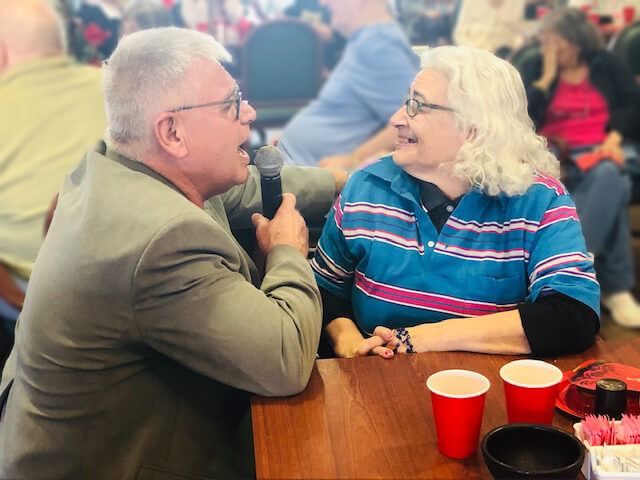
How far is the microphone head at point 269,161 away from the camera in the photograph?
1.77m

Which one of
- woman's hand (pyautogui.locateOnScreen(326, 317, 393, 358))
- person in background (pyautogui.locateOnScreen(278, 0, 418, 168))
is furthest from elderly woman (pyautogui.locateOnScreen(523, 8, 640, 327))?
woman's hand (pyautogui.locateOnScreen(326, 317, 393, 358))

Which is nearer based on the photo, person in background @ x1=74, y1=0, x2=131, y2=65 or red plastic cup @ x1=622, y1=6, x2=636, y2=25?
person in background @ x1=74, y1=0, x2=131, y2=65

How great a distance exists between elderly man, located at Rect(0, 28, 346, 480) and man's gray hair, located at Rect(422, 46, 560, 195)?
0.44m

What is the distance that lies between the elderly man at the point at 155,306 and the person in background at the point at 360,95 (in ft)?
6.07

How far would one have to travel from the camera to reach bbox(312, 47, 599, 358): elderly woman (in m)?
1.66

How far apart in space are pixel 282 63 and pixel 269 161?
11.4ft

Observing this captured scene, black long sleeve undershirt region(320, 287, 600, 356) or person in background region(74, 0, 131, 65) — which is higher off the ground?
black long sleeve undershirt region(320, 287, 600, 356)

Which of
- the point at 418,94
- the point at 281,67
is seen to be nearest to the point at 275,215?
the point at 418,94

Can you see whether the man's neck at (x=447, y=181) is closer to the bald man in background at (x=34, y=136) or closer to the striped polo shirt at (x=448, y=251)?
the striped polo shirt at (x=448, y=251)

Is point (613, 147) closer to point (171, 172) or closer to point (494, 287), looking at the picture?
point (494, 287)

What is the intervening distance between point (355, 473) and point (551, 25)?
3.51 m

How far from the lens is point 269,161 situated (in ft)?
5.87

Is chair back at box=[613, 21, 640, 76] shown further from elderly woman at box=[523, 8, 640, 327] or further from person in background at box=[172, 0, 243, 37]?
person in background at box=[172, 0, 243, 37]

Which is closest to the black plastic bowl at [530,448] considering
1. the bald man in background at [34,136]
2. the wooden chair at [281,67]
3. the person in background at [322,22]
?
the bald man in background at [34,136]
